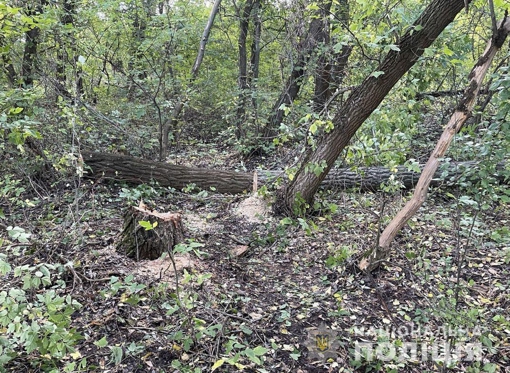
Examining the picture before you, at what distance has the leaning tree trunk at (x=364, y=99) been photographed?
11.4 feet

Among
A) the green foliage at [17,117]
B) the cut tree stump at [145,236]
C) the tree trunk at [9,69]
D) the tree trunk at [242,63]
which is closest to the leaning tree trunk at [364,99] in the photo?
the cut tree stump at [145,236]

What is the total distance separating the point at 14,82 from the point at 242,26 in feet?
16.0

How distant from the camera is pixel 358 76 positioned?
5383 millimetres

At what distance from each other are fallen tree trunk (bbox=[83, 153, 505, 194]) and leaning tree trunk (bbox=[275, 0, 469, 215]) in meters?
0.74

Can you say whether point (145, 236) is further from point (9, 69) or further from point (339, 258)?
point (9, 69)

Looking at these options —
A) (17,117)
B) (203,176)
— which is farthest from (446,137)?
(17,117)

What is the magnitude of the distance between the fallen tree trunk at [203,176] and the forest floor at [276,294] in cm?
77

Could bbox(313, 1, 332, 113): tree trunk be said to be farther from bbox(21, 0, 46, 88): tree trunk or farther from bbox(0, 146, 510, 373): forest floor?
bbox(21, 0, 46, 88): tree trunk

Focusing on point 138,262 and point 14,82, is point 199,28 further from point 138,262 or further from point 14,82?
point 138,262

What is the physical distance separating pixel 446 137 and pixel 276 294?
2.10 metres

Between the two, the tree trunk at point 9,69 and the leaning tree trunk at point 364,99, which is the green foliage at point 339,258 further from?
the tree trunk at point 9,69

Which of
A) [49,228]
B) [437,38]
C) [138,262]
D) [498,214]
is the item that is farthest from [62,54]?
[498,214]

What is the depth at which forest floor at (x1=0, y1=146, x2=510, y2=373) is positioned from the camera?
2488mm

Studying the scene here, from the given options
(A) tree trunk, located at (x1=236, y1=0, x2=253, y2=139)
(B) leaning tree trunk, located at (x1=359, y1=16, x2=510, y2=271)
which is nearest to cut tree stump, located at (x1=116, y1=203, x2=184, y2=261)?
(B) leaning tree trunk, located at (x1=359, y1=16, x2=510, y2=271)
